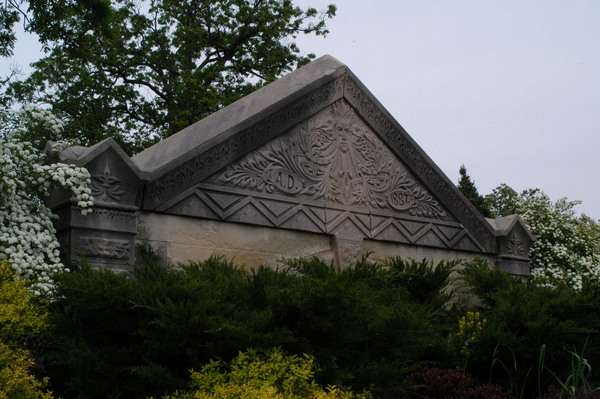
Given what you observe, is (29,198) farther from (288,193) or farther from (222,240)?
(288,193)

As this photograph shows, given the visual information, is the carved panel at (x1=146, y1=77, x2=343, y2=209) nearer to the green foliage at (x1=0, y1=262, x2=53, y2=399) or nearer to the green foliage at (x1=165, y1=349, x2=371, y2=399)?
the green foliage at (x1=0, y1=262, x2=53, y2=399)

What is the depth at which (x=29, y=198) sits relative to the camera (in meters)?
5.89

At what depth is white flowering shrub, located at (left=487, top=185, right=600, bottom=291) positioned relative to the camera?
37.2 ft

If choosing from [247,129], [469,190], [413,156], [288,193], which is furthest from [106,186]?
[469,190]

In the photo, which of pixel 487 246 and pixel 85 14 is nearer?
pixel 85 14

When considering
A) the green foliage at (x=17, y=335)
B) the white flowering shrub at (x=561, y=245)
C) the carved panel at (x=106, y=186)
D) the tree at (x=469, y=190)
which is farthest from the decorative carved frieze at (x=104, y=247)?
the tree at (x=469, y=190)

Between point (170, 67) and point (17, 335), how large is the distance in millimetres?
18062

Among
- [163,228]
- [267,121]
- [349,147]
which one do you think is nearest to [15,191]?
[163,228]

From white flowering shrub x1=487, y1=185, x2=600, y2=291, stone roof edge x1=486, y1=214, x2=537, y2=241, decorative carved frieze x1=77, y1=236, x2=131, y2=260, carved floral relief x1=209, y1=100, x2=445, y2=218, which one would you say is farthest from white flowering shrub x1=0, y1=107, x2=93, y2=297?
white flowering shrub x1=487, y1=185, x2=600, y2=291

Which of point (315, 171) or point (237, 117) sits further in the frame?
point (315, 171)

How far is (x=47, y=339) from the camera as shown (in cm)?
459

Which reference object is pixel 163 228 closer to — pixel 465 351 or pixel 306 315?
pixel 306 315

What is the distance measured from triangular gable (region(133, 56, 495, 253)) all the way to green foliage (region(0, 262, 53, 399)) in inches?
71.5

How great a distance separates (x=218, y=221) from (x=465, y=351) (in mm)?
2667
